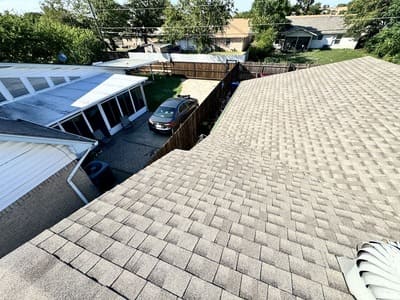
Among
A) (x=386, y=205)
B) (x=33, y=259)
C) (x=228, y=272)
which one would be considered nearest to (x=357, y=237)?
(x=386, y=205)

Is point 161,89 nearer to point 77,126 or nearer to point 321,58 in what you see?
point 77,126

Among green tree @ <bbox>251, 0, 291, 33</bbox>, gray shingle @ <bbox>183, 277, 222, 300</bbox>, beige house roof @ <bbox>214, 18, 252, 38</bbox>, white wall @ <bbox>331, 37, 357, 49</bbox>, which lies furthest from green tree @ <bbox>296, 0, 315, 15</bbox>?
gray shingle @ <bbox>183, 277, 222, 300</bbox>

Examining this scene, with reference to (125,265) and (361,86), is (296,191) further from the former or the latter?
(361,86)

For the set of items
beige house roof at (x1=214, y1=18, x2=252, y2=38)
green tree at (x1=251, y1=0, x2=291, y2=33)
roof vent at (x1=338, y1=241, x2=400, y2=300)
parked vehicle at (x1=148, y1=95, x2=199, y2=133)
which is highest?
green tree at (x1=251, y1=0, x2=291, y2=33)

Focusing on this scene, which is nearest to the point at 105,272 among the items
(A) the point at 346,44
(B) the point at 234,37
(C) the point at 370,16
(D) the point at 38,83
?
(D) the point at 38,83

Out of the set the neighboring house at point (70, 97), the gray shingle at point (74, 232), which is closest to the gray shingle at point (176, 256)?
the gray shingle at point (74, 232)

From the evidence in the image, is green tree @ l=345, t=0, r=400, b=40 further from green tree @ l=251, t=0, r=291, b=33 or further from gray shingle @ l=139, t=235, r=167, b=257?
gray shingle @ l=139, t=235, r=167, b=257
